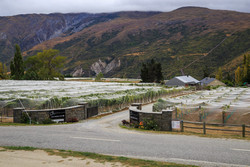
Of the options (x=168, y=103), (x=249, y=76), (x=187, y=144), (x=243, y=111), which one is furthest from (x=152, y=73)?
(x=187, y=144)

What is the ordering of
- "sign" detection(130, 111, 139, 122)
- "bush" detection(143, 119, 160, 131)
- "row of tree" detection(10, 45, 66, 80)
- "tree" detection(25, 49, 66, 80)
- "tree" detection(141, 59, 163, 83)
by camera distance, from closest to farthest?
"bush" detection(143, 119, 160, 131), "sign" detection(130, 111, 139, 122), "row of tree" detection(10, 45, 66, 80), "tree" detection(141, 59, 163, 83), "tree" detection(25, 49, 66, 80)

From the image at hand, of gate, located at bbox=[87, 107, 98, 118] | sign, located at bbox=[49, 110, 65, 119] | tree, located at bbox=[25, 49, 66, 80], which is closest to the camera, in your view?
sign, located at bbox=[49, 110, 65, 119]

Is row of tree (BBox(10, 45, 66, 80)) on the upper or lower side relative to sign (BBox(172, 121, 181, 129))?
upper

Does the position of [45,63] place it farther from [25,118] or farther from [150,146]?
[150,146]

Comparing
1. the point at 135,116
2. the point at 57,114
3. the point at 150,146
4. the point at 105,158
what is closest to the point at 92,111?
the point at 57,114

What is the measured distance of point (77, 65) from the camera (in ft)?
567

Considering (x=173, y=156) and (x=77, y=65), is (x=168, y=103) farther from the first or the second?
(x=77, y=65)

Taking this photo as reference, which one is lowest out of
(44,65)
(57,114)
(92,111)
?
(92,111)

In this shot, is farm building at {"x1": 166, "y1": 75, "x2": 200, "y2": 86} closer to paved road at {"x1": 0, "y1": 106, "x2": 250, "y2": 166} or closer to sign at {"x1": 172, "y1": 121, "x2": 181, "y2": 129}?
sign at {"x1": 172, "y1": 121, "x2": 181, "y2": 129}

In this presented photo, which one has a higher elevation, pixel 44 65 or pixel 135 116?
pixel 44 65

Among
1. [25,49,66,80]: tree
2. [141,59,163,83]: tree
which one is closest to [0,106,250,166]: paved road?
[141,59,163,83]: tree

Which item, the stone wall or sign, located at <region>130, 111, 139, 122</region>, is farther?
sign, located at <region>130, 111, 139, 122</region>

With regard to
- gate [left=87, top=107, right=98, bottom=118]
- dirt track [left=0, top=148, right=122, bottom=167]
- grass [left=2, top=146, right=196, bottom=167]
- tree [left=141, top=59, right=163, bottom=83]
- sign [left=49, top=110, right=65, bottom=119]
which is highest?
tree [left=141, top=59, right=163, bottom=83]

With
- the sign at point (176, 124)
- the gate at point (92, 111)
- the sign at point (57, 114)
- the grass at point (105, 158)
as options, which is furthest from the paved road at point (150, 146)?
the gate at point (92, 111)
